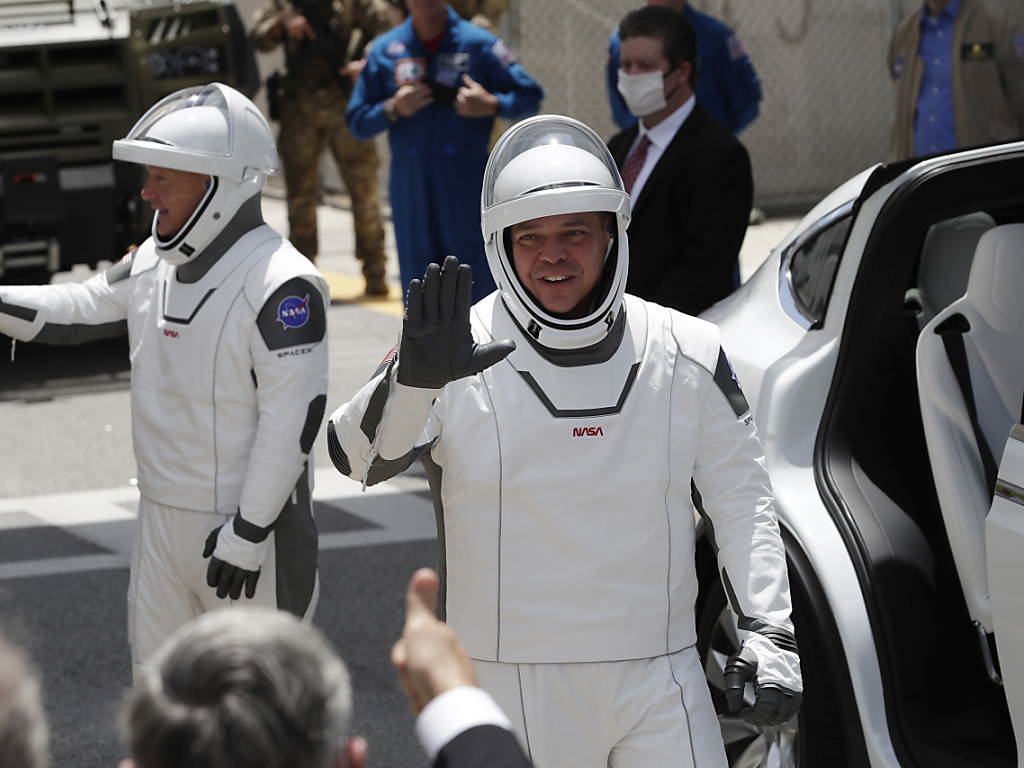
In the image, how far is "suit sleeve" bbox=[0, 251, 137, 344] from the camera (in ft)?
12.8

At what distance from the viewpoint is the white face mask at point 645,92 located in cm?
542

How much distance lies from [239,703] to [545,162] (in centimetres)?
178

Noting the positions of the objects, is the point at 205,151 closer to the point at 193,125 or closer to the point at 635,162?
→ the point at 193,125

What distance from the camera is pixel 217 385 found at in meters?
3.63

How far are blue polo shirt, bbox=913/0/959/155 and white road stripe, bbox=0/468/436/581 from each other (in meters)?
3.28

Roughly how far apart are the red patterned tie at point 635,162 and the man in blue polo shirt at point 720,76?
133 centimetres

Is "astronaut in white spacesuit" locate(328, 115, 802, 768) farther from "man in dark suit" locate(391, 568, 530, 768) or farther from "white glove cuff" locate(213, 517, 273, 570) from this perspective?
"man in dark suit" locate(391, 568, 530, 768)

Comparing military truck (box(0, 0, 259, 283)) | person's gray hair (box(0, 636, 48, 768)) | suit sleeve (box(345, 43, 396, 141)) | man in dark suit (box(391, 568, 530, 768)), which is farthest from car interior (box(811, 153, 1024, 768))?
military truck (box(0, 0, 259, 283))

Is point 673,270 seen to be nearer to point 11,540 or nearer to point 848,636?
→ point 848,636

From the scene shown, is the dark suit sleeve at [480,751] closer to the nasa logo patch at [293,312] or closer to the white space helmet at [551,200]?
the white space helmet at [551,200]

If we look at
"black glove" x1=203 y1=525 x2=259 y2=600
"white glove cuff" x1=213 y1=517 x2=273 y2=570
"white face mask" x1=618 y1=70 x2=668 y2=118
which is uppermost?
"white face mask" x1=618 y1=70 x2=668 y2=118

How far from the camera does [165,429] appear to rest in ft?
12.1

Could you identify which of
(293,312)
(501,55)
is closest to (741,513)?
(293,312)

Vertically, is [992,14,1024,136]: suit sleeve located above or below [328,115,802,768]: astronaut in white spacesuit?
above
